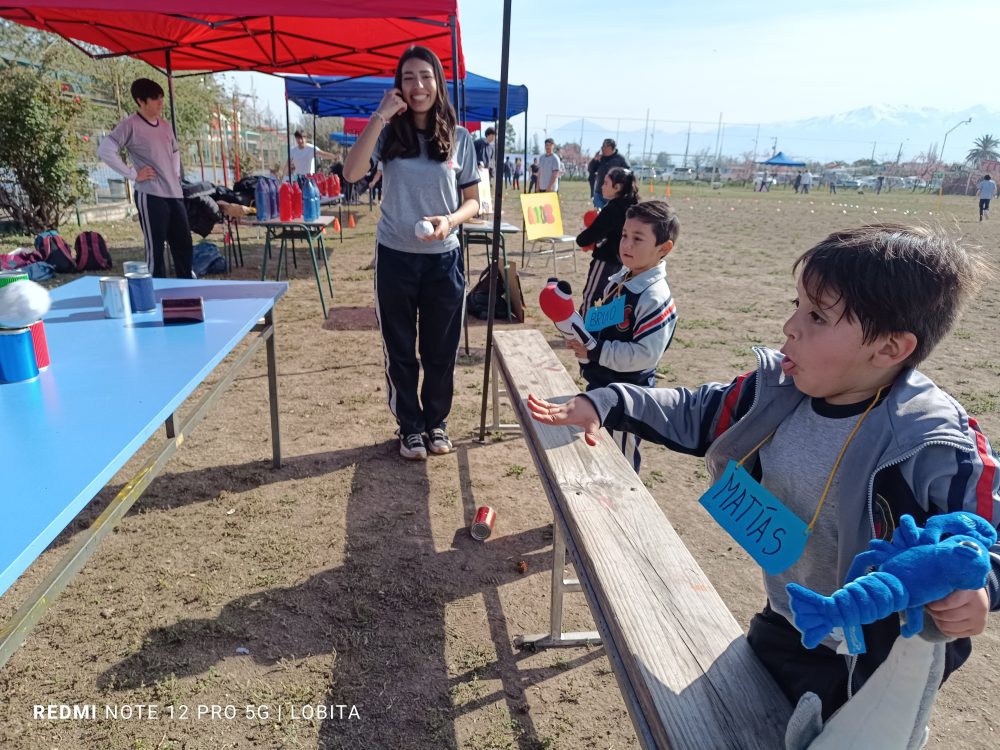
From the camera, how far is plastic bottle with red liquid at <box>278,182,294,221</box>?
586 cm

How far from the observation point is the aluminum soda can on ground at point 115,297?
93.4 inches

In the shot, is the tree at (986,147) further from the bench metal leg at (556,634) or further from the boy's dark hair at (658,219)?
the bench metal leg at (556,634)

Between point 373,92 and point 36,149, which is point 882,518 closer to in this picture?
point 373,92

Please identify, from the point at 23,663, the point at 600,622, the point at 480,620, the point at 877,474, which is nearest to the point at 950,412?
the point at 877,474

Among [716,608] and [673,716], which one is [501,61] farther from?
[673,716]

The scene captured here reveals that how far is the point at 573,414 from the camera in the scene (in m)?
1.40

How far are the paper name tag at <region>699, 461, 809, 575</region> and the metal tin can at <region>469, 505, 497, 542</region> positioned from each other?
1522 millimetres

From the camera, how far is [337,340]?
5.49m

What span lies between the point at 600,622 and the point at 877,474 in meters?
0.70

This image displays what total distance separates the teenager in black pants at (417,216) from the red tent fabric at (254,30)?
1.01 metres

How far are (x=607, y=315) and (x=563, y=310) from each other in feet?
1.02

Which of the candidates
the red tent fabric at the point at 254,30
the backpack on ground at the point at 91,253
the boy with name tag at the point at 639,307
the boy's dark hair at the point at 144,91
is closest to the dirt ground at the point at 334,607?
the boy with name tag at the point at 639,307

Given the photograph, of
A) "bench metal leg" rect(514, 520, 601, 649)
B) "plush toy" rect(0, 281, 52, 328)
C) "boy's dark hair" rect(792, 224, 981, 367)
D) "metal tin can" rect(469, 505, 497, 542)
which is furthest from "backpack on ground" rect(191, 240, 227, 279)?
"boy's dark hair" rect(792, 224, 981, 367)

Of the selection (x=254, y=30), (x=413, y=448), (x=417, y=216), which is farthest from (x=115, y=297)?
(x=254, y=30)
